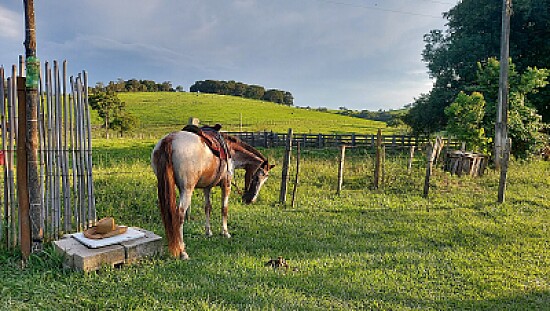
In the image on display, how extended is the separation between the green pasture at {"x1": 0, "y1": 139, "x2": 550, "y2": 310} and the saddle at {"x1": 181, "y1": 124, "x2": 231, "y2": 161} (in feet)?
4.51

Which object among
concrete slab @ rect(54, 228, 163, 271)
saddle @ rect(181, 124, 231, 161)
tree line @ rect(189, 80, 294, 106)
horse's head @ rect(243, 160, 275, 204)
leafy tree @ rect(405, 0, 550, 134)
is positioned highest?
tree line @ rect(189, 80, 294, 106)

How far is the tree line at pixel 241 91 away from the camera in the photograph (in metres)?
73.6

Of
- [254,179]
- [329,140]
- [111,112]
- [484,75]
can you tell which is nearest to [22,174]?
[254,179]

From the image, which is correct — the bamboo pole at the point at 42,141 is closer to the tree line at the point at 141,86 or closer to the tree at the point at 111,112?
the tree at the point at 111,112

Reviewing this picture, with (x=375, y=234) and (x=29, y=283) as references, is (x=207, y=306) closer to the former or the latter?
(x=29, y=283)

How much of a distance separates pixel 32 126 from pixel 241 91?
240 ft

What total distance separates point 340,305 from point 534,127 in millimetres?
14457

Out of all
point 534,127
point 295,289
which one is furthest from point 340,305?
point 534,127

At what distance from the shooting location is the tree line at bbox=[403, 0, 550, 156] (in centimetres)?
1348

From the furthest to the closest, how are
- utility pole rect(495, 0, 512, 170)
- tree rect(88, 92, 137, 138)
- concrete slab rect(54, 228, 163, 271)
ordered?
tree rect(88, 92, 137, 138) < utility pole rect(495, 0, 512, 170) < concrete slab rect(54, 228, 163, 271)

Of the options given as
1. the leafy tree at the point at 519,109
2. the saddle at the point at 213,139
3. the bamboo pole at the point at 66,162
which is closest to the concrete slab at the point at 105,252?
the bamboo pole at the point at 66,162

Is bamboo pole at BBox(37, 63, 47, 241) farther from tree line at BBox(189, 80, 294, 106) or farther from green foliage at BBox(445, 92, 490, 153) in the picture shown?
tree line at BBox(189, 80, 294, 106)

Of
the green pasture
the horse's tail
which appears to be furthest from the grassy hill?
the horse's tail

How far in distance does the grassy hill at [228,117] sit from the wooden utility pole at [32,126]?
1174 inches
